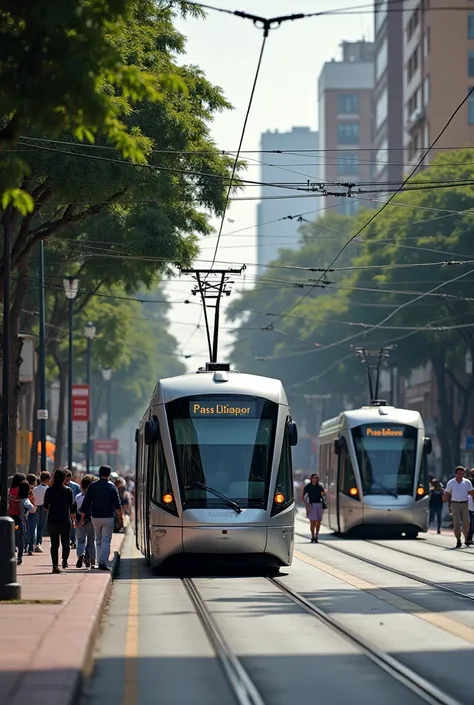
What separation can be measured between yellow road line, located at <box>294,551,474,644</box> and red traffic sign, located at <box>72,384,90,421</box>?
80.1 ft

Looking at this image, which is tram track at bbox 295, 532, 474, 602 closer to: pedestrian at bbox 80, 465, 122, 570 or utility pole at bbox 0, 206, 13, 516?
pedestrian at bbox 80, 465, 122, 570

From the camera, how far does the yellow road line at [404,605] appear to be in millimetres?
16514

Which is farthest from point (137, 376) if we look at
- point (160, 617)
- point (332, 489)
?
point (160, 617)

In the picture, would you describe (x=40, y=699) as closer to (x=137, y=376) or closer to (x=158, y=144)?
Result: (x=158, y=144)

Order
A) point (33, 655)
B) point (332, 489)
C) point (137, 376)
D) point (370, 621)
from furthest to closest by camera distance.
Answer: point (137, 376) → point (332, 489) → point (370, 621) → point (33, 655)

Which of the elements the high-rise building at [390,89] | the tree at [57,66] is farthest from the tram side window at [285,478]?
the high-rise building at [390,89]

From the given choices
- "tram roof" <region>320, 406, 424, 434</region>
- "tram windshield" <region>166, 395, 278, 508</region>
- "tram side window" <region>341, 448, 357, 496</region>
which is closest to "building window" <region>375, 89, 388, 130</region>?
"tram roof" <region>320, 406, 424, 434</region>

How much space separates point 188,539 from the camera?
25.5 metres

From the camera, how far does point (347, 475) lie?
40875 millimetres

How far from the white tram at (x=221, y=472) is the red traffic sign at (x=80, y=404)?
87.2 ft

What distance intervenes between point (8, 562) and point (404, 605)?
457 centimetres

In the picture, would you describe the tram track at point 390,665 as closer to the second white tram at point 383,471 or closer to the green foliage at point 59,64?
the green foliage at point 59,64

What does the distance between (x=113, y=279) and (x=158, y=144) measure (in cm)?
1454

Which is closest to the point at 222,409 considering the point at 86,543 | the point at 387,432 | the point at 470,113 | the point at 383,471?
the point at 86,543
